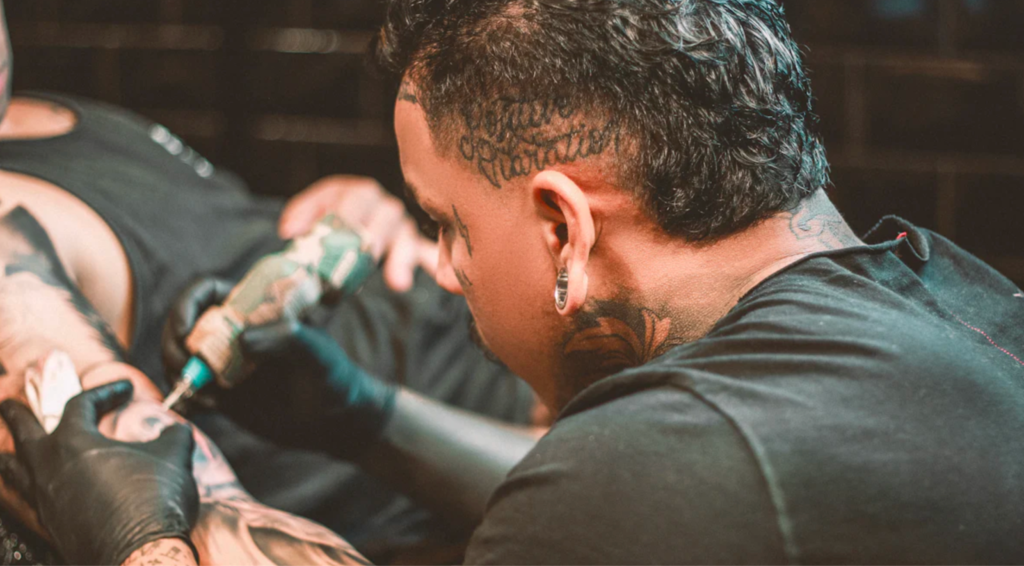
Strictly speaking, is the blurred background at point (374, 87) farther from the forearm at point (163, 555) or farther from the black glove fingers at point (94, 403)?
the forearm at point (163, 555)

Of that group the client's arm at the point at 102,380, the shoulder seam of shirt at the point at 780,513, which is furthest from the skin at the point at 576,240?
the client's arm at the point at 102,380

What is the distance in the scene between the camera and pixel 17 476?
867mm

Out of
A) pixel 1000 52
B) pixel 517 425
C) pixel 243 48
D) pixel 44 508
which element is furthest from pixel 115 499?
pixel 1000 52

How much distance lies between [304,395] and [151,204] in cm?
38

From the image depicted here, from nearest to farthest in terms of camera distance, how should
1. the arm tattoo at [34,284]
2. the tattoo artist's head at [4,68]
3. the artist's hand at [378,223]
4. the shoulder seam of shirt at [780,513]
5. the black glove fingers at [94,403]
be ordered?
1. the shoulder seam of shirt at [780,513]
2. the black glove fingers at [94,403]
3. the arm tattoo at [34,284]
4. the tattoo artist's head at [4,68]
5. the artist's hand at [378,223]

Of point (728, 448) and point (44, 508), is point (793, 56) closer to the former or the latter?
point (728, 448)

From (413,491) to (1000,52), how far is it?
150cm

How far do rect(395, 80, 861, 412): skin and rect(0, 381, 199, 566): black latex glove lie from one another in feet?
1.14

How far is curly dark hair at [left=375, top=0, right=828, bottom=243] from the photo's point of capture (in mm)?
712

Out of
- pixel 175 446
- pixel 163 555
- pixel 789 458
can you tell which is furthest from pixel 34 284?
pixel 789 458

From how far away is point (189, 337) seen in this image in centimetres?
107

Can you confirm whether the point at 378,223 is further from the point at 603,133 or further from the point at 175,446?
the point at 603,133

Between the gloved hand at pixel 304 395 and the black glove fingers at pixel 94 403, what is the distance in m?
0.20

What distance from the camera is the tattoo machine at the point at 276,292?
105cm
